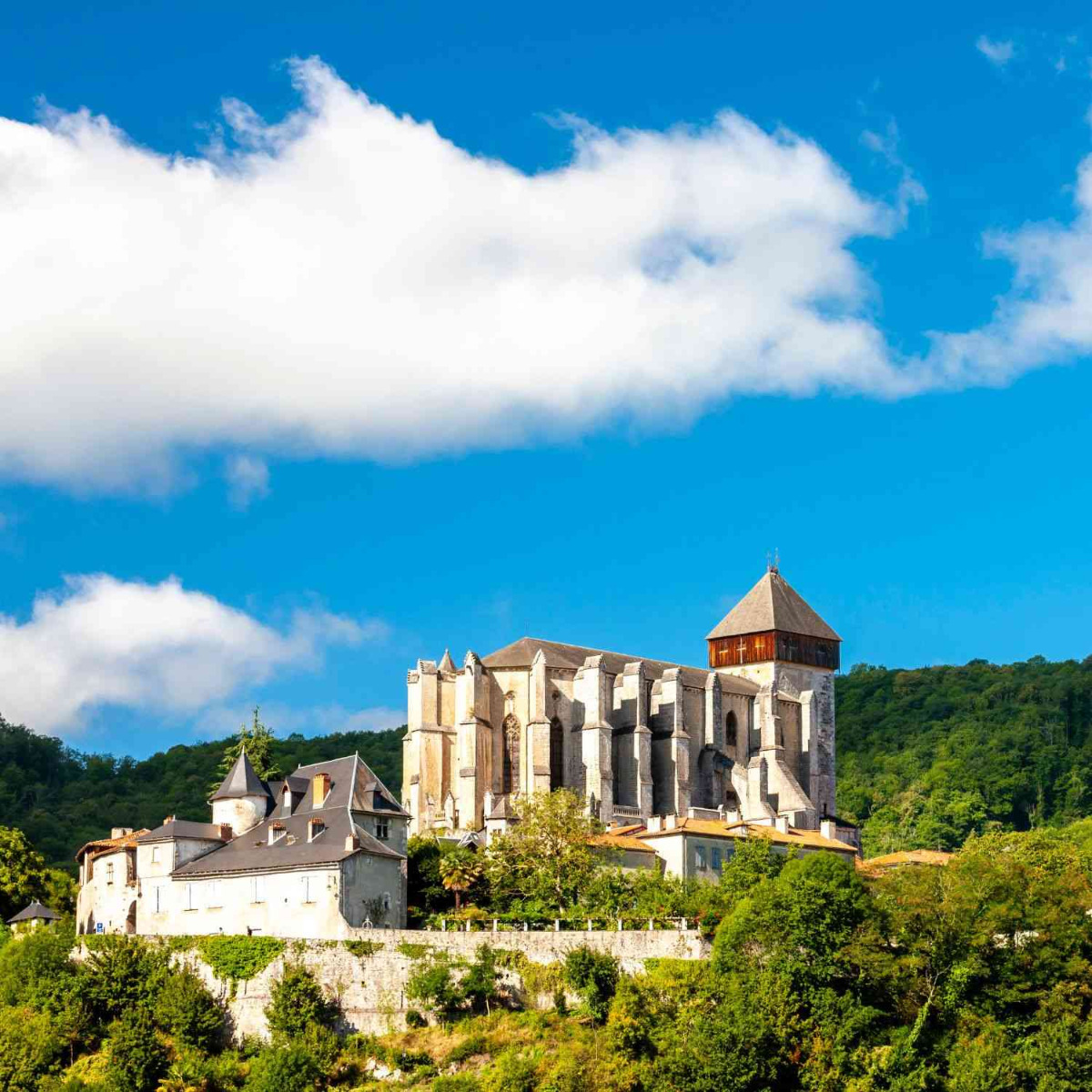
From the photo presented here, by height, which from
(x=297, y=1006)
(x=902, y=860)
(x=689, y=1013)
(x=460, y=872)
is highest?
(x=902, y=860)

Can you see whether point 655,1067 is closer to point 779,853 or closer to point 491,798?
point 779,853

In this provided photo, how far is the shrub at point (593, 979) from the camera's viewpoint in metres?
64.0

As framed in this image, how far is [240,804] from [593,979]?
57.3ft

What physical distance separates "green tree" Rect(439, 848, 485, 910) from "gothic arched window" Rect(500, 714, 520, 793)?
17.8 meters

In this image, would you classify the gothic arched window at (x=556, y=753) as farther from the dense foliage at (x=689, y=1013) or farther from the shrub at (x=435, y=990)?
the shrub at (x=435, y=990)

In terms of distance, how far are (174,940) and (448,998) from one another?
9847mm

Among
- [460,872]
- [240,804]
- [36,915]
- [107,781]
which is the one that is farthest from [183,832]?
[107,781]

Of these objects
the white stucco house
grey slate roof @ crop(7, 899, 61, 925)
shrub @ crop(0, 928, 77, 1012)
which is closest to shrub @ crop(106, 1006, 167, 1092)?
shrub @ crop(0, 928, 77, 1012)

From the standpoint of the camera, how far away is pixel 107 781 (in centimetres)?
13400

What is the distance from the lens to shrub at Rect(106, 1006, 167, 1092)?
62.4 m

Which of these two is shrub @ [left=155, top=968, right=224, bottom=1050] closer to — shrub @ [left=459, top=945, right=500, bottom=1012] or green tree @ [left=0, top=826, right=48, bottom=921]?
shrub @ [left=459, top=945, right=500, bottom=1012]

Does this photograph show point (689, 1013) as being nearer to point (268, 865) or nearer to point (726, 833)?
point (268, 865)

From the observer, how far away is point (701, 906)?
2781 inches

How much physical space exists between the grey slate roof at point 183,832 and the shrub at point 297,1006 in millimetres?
9895
